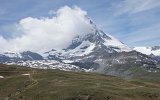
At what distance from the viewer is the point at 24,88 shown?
15088 centimetres

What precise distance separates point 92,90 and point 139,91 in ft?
56.5

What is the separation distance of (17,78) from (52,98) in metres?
48.0

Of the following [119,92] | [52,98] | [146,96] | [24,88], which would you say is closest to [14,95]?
[24,88]

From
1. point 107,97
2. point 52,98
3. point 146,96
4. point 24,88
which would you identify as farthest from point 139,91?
point 24,88

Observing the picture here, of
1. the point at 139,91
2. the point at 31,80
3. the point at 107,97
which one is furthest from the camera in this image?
the point at 31,80

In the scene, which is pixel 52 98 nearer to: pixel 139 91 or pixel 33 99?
pixel 33 99

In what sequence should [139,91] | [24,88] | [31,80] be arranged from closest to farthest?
[139,91], [24,88], [31,80]

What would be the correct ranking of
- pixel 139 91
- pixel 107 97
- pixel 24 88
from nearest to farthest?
pixel 107 97 → pixel 139 91 → pixel 24 88

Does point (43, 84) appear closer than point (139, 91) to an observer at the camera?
No

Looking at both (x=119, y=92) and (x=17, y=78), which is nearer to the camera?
(x=119, y=92)

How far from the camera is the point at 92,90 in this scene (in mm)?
132125

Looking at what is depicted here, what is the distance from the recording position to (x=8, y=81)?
167875mm

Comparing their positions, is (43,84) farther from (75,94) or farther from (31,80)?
(75,94)

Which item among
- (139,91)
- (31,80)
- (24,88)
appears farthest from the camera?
(31,80)
